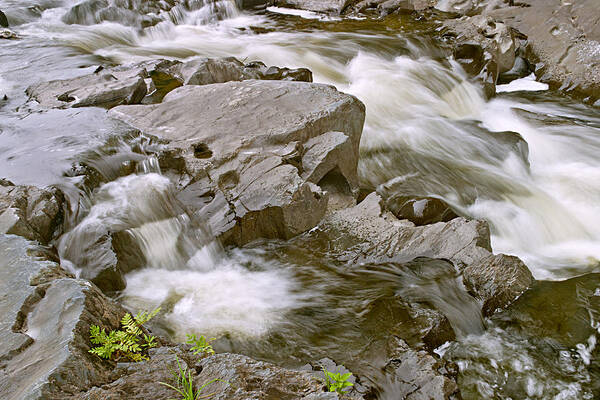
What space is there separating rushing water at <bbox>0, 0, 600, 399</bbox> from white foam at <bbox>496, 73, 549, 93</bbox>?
70mm

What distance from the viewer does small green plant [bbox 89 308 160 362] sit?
2.86 meters

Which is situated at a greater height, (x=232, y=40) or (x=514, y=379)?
(x=232, y=40)

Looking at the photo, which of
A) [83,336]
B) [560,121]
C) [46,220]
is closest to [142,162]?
[46,220]

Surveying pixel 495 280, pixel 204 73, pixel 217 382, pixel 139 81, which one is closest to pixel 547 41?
pixel 204 73

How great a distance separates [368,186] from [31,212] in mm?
3988

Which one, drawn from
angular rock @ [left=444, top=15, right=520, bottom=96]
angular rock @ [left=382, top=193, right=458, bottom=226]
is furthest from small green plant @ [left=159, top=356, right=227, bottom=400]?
angular rock @ [left=444, top=15, right=520, bottom=96]

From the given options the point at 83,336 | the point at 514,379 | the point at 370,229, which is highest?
the point at 83,336

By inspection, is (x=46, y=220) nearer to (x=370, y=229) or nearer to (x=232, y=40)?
(x=370, y=229)

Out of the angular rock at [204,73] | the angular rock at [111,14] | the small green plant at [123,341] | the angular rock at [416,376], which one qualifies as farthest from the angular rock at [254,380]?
the angular rock at [111,14]

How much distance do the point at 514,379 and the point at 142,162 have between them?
13.7 feet

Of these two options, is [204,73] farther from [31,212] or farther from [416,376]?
[416,376]

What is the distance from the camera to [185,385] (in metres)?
2.69

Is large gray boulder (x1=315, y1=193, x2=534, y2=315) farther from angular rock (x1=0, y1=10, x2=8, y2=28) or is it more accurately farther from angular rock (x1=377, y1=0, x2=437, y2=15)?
angular rock (x1=377, y1=0, x2=437, y2=15)

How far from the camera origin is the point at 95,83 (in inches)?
287
